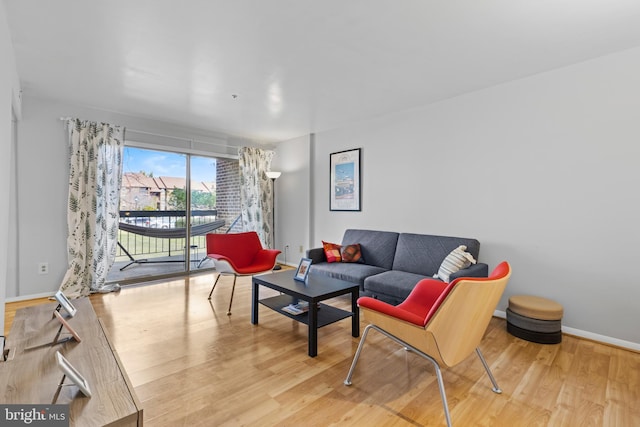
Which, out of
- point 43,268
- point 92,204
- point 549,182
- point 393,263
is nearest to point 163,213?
point 92,204

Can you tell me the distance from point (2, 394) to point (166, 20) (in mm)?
2166

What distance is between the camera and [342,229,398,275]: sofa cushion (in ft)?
12.3

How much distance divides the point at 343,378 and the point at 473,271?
1.65 meters

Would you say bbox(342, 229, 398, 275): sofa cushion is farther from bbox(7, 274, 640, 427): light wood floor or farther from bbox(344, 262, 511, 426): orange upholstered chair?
bbox(344, 262, 511, 426): orange upholstered chair

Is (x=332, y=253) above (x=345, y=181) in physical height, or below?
below

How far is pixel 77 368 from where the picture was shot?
1.19 m

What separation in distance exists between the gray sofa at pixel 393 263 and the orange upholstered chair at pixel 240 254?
565 mm

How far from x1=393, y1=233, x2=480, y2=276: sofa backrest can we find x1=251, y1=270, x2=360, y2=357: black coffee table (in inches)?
42.4

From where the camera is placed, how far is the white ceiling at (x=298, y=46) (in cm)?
191

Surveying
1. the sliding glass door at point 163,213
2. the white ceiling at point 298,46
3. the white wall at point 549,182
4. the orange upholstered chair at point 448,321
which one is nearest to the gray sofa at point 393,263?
the white wall at point 549,182

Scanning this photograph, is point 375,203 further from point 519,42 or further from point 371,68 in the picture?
point 519,42

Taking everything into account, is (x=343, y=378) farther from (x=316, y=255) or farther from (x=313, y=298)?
(x=316, y=255)

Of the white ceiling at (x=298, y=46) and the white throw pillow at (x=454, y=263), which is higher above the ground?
the white ceiling at (x=298, y=46)

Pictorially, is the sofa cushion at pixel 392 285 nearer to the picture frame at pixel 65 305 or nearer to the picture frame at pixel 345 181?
the picture frame at pixel 345 181
